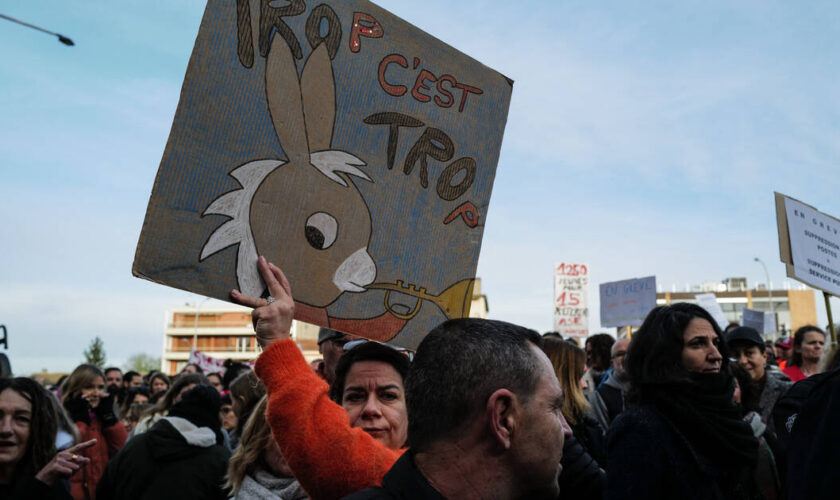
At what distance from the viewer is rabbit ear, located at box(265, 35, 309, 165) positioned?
2307mm

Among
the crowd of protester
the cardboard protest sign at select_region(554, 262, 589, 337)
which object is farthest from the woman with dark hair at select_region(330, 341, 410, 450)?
the cardboard protest sign at select_region(554, 262, 589, 337)

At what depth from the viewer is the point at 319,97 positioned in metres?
2.41

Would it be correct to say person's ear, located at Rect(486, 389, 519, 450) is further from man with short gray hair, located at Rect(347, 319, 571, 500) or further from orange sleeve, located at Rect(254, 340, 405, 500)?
orange sleeve, located at Rect(254, 340, 405, 500)

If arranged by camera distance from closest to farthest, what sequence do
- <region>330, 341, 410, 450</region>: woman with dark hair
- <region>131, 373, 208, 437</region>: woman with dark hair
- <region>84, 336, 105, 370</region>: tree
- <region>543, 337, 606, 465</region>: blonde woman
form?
<region>330, 341, 410, 450</region>: woman with dark hair, <region>543, 337, 606, 465</region>: blonde woman, <region>131, 373, 208, 437</region>: woman with dark hair, <region>84, 336, 105, 370</region>: tree

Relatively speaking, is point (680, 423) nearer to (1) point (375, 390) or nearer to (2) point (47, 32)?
(1) point (375, 390)

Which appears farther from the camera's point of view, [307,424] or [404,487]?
[307,424]

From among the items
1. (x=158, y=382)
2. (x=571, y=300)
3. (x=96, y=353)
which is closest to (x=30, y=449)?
(x=158, y=382)

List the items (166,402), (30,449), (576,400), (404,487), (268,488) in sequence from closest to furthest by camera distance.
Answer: (404,487) < (268,488) < (30,449) < (576,400) < (166,402)

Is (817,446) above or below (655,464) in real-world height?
above

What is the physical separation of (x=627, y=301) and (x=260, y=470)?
9.25 meters

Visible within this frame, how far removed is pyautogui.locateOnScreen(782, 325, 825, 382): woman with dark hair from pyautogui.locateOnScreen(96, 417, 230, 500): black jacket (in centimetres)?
494

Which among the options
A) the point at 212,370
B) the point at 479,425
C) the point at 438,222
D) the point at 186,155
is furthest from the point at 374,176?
the point at 212,370

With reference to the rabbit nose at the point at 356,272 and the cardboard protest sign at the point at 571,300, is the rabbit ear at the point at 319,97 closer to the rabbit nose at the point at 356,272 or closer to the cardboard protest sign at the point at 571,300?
the rabbit nose at the point at 356,272

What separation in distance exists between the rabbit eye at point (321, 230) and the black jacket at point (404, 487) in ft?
3.29
